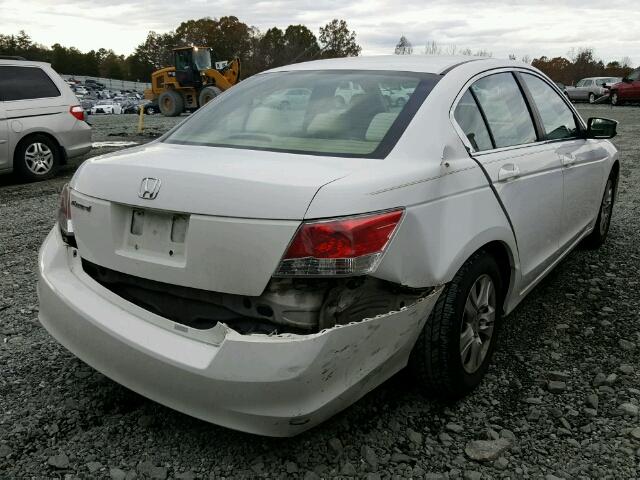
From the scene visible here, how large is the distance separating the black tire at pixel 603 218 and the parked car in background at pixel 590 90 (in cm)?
2936

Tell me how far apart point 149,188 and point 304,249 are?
0.66 meters

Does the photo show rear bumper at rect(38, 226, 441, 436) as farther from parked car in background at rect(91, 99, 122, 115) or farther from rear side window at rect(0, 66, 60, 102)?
parked car in background at rect(91, 99, 122, 115)

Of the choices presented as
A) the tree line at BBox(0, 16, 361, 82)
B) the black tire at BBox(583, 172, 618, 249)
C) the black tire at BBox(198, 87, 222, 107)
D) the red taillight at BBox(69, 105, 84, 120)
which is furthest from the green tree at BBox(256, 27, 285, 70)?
the black tire at BBox(583, 172, 618, 249)

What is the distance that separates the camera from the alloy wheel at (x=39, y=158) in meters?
8.27

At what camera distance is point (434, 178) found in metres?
2.28

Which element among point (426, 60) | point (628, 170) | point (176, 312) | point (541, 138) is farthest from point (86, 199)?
point (628, 170)

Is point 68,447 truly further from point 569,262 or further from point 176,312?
point 569,262

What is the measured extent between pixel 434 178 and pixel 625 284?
2602mm

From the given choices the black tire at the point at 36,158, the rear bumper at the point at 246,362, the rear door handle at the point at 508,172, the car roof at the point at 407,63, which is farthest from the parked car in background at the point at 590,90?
the rear bumper at the point at 246,362

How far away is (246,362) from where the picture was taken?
192cm

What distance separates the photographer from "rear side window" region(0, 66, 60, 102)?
8023 mm

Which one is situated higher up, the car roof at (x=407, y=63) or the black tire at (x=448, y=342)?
the car roof at (x=407, y=63)

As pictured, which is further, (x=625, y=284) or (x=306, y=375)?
(x=625, y=284)

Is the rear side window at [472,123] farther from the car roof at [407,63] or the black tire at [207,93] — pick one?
the black tire at [207,93]
